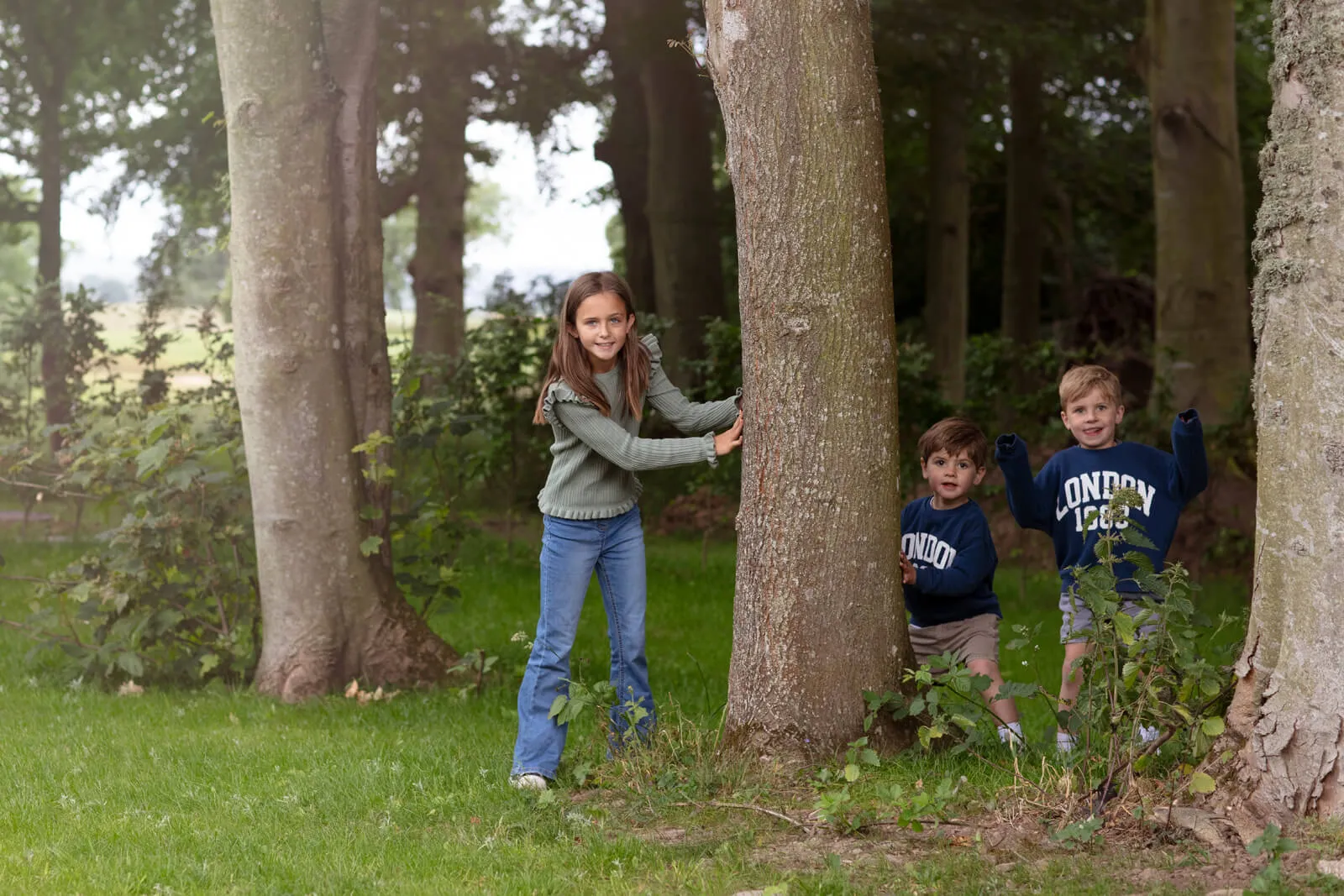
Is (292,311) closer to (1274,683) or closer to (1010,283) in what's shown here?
(1274,683)

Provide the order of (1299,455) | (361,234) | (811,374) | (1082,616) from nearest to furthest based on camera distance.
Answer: (1299,455)
(811,374)
(1082,616)
(361,234)

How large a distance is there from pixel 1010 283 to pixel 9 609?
495 inches

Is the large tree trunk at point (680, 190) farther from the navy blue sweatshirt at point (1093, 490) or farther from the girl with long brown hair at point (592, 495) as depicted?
the girl with long brown hair at point (592, 495)

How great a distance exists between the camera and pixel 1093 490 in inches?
196

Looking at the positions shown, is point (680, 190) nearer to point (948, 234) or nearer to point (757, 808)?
point (948, 234)

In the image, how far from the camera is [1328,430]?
145 inches

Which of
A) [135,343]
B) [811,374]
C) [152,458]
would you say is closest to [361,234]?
[152,458]

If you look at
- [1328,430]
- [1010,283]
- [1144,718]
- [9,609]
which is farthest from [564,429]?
[1010,283]

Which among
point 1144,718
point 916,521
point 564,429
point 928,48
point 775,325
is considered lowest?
point 1144,718

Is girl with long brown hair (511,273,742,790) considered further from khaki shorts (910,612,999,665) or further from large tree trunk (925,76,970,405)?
large tree trunk (925,76,970,405)

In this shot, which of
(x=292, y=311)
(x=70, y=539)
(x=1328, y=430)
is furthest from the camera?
(x=70, y=539)

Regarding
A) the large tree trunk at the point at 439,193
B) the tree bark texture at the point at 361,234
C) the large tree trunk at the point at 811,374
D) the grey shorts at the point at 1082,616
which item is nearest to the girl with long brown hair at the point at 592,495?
the large tree trunk at the point at 811,374

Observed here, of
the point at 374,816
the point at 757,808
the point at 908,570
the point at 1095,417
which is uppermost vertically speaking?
the point at 1095,417

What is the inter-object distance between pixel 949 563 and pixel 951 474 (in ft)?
1.13
